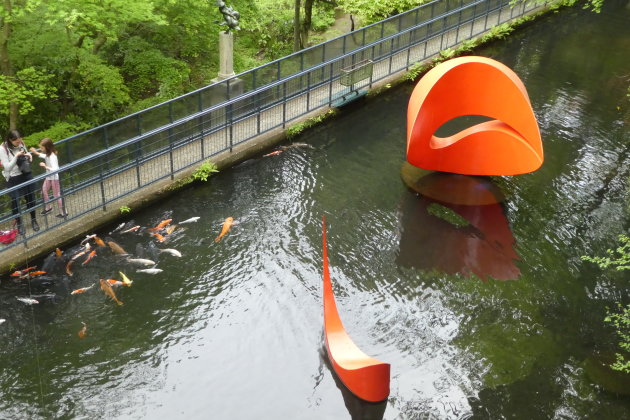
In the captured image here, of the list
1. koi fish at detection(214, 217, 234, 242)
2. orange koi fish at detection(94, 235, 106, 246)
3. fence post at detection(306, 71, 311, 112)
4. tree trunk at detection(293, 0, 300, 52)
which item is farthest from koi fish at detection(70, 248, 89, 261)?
tree trunk at detection(293, 0, 300, 52)

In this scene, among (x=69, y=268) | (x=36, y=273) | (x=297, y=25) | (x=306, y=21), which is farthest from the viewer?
(x=306, y=21)

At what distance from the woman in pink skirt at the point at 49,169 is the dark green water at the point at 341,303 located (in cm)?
122

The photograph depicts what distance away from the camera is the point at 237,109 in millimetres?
15953

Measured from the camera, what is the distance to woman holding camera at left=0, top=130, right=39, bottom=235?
38.5ft

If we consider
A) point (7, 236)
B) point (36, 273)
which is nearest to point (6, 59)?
point (7, 236)

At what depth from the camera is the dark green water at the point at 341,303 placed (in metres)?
10.1

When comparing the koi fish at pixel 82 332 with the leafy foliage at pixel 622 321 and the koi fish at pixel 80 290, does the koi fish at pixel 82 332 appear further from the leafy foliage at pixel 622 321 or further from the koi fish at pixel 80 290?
the leafy foliage at pixel 622 321

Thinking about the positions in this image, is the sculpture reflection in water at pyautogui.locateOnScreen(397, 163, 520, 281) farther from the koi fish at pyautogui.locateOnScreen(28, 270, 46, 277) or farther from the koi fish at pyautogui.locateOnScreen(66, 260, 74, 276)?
the koi fish at pyautogui.locateOnScreen(28, 270, 46, 277)

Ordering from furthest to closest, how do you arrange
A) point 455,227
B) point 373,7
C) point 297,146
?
point 373,7 < point 297,146 < point 455,227

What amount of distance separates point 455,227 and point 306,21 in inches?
382

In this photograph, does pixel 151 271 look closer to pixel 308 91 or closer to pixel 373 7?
pixel 308 91

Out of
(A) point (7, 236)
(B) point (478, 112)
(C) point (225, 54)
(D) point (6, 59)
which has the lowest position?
(A) point (7, 236)

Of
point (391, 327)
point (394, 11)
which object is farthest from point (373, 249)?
point (394, 11)

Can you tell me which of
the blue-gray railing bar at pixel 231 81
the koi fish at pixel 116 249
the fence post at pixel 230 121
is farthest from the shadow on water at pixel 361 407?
the fence post at pixel 230 121
